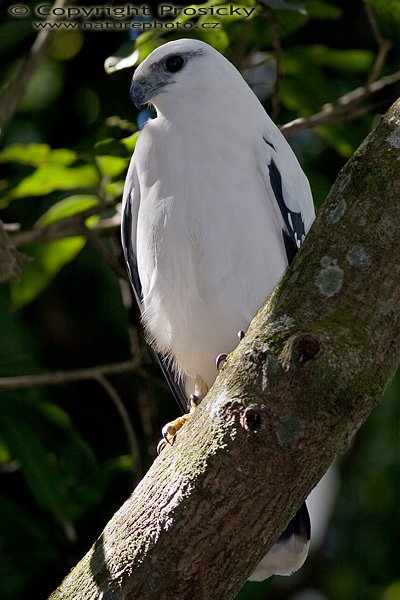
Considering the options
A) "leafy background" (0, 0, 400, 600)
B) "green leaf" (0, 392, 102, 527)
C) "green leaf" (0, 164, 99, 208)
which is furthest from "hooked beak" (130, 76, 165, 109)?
"green leaf" (0, 392, 102, 527)

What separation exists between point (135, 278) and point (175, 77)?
99cm

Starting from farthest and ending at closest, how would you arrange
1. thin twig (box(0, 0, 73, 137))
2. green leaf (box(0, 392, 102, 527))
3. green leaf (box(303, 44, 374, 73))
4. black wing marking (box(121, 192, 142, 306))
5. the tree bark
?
green leaf (box(303, 44, 374, 73)) < green leaf (box(0, 392, 102, 527)) < black wing marking (box(121, 192, 142, 306)) < thin twig (box(0, 0, 73, 137)) < the tree bark

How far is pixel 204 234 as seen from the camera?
4066mm

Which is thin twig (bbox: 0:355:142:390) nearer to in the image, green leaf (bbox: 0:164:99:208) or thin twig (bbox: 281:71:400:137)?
green leaf (bbox: 0:164:99:208)

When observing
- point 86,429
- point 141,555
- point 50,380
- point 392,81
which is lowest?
point 86,429

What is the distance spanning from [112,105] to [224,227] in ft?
6.86

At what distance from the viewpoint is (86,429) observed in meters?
6.26

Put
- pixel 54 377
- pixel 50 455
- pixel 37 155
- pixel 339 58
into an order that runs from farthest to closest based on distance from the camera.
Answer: pixel 339 58 < pixel 50 455 < pixel 54 377 < pixel 37 155

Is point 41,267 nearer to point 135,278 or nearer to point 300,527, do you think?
point 135,278

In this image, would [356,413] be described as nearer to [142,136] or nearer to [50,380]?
[142,136]

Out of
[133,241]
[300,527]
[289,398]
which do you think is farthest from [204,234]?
[289,398]

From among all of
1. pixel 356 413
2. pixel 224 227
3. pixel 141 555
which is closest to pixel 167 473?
pixel 141 555

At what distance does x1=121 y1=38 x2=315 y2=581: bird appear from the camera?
161 inches

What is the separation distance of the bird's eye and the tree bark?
5.97 ft
